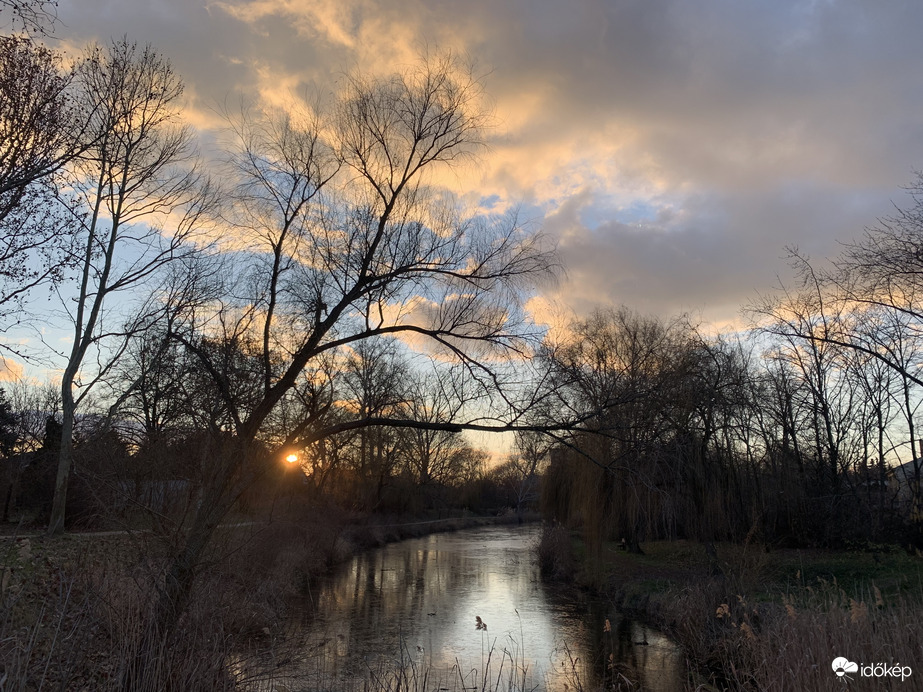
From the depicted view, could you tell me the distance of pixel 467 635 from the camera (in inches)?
521

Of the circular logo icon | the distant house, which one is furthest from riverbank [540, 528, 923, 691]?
the distant house

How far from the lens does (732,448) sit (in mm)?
19656

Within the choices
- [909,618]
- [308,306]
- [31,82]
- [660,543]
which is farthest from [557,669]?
[660,543]

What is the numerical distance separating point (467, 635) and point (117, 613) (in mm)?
8976

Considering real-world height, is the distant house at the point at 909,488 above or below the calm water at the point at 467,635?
above

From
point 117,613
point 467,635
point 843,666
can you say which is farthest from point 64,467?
point 843,666

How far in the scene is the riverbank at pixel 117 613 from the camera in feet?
16.0

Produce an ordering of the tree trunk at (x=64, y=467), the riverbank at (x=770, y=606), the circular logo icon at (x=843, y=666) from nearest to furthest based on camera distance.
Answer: the circular logo icon at (x=843, y=666) < the riverbank at (x=770, y=606) < the tree trunk at (x=64, y=467)

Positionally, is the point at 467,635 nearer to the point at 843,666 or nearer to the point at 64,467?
the point at 843,666

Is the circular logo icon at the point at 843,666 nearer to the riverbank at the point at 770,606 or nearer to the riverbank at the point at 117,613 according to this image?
the riverbank at the point at 770,606

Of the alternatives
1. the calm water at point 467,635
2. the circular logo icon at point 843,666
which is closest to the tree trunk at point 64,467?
the calm water at point 467,635

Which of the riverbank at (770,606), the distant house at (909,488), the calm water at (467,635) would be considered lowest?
the calm water at (467,635)

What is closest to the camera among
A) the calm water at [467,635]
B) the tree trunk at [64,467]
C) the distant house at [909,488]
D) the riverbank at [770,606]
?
the riverbank at [770,606]

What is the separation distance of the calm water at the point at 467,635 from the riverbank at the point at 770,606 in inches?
35.5
